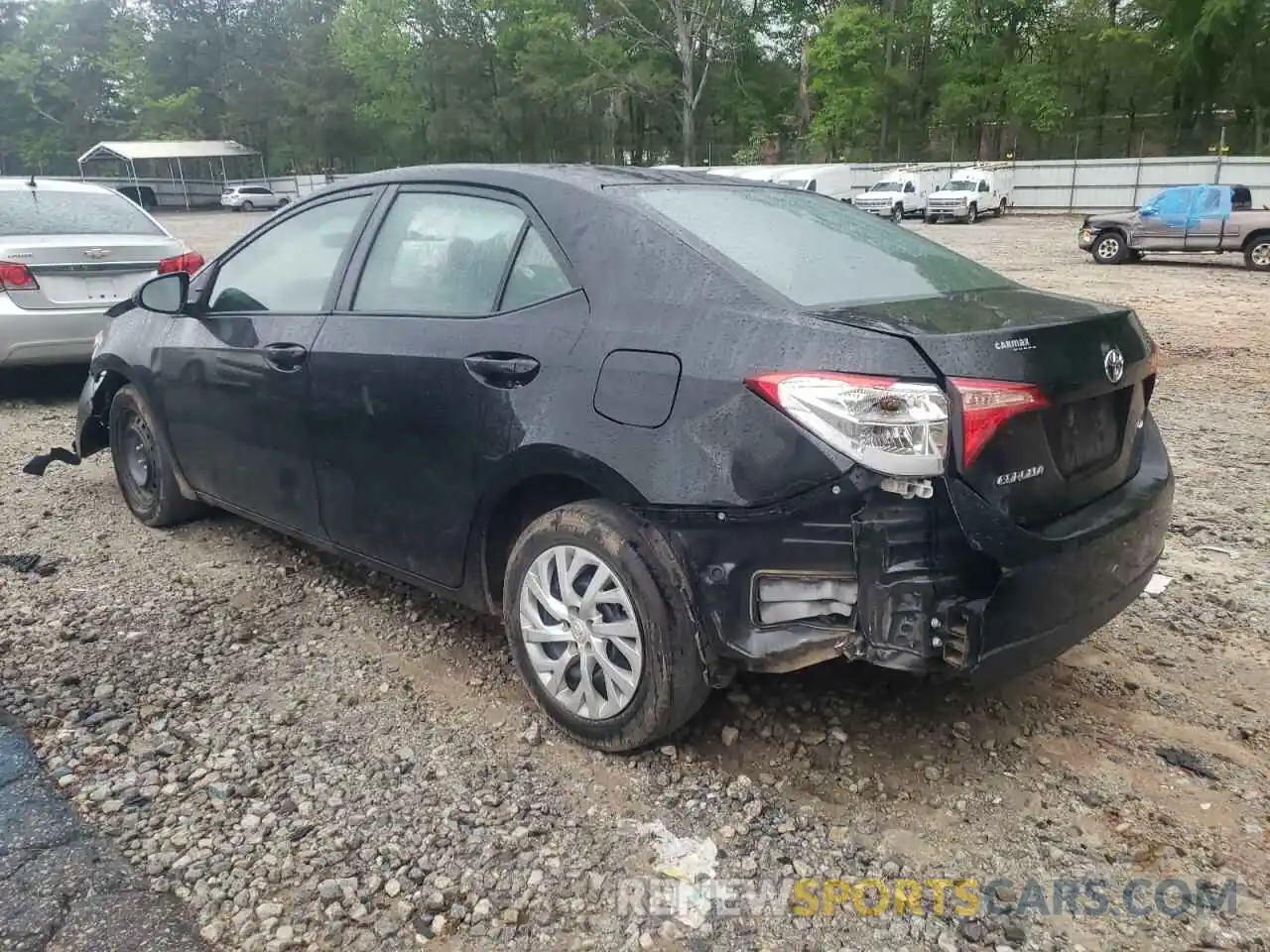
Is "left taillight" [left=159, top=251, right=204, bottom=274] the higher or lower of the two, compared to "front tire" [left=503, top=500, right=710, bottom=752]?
higher

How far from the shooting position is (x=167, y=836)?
254 centimetres

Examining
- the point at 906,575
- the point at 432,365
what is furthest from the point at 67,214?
the point at 906,575

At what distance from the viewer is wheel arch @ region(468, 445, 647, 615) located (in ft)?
8.69

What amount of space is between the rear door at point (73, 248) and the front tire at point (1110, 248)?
16873mm

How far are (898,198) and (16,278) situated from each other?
30.8 meters

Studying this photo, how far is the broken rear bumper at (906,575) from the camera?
89.8 inches

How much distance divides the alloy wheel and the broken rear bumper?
0.24 meters

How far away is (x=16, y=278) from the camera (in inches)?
266

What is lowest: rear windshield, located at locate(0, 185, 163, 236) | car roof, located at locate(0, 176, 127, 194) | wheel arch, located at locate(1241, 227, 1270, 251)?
wheel arch, located at locate(1241, 227, 1270, 251)

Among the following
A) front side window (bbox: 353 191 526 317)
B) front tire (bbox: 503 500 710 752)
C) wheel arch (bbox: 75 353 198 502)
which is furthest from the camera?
wheel arch (bbox: 75 353 198 502)

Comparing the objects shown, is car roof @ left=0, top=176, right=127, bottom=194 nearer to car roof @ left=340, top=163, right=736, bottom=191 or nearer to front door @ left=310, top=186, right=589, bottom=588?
car roof @ left=340, top=163, right=736, bottom=191

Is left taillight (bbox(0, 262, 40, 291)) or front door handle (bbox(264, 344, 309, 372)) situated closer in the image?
front door handle (bbox(264, 344, 309, 372))

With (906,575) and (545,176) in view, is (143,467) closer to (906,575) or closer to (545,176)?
(545,176)

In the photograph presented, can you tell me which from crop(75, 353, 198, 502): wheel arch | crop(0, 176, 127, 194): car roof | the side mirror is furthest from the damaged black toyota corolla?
crop(0, 176, 127, 194): car roof
